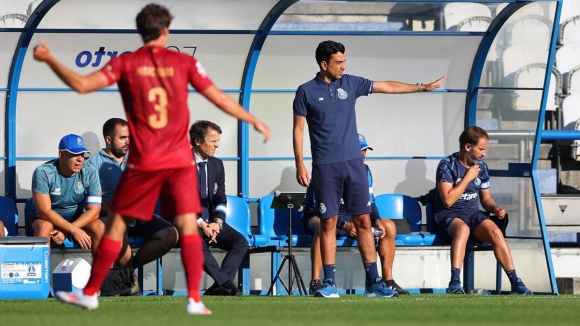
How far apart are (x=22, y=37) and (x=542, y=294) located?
5.76 metres

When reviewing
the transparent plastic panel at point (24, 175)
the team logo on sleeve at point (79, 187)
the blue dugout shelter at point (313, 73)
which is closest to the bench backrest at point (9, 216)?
the blue dugout shelter at point (313, 73)

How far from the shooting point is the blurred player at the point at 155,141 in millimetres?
6391

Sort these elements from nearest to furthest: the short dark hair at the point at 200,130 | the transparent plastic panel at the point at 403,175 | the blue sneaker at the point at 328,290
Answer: the blue sneaker at the point at 328,290, the short dark hair at the point at 200,130, the transparent plastic panel at the point at 403,175

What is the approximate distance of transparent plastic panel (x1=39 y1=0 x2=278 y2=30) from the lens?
11.0 metres

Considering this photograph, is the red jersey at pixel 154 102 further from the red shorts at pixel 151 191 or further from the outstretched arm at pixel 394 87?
the outstretched arm at pixel 394 87

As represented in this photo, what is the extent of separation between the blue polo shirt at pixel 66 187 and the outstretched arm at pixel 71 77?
380 cm

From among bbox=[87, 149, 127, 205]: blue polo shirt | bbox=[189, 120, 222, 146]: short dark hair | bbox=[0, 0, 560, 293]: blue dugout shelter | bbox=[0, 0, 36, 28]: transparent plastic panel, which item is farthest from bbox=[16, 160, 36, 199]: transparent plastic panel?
bbox=[189, 120, 222, 146]: short dark hair

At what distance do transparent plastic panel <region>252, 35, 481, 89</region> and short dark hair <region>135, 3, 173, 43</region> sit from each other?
523 cm

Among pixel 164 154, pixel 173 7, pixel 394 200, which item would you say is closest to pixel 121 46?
pixel 173 7

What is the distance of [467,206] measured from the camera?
11055mm

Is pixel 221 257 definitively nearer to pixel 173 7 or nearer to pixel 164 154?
pixel 173 7

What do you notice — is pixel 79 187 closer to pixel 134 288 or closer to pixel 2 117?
pixel 134 288

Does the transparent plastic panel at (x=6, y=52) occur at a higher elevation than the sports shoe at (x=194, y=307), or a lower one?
higher

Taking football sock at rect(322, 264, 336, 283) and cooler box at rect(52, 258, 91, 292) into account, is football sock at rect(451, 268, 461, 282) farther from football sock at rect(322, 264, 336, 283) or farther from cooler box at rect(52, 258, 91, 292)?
cooler box at rect(52, 258, 91, 292)
